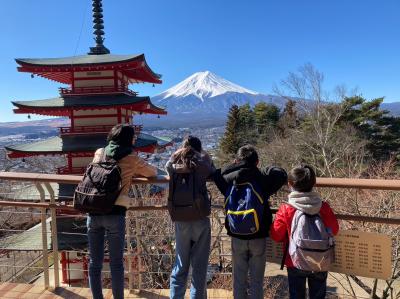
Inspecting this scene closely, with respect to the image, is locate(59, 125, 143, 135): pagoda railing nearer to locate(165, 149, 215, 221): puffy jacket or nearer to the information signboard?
locate(165, 149, 215, 221): puffy jacket

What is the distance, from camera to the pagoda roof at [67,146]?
47.6 ft

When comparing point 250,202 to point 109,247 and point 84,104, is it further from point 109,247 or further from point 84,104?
point 84,104

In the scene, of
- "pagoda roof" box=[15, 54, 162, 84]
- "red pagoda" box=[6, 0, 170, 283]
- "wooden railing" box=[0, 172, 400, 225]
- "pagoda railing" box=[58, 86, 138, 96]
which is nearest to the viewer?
"wooden railing" box=[0, 172, 400, 225]

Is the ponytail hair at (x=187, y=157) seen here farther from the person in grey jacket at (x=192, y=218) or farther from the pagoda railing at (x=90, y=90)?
the pagoda railing at (x=90, y=90)

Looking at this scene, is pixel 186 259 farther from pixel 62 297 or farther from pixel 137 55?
pixel 137 55

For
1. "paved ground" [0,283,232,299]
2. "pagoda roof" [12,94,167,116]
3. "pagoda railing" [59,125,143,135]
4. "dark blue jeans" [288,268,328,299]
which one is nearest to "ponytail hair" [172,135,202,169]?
"dark blue jeans" [288,268,328,299]

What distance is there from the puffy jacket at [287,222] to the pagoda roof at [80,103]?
1210cm

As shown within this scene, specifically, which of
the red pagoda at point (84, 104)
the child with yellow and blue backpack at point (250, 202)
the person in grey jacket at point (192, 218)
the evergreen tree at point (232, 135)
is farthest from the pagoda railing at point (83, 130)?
the evergreen tree at point (232, 135)

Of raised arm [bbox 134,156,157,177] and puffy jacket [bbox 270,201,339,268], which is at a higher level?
raised arm [bbox 134,156,157,177]

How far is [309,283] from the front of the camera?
2961mm

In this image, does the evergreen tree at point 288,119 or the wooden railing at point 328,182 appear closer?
the wooden railing at point 328,182

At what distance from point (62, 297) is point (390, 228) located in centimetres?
906

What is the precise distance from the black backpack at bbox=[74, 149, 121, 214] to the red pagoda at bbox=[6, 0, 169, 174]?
1166 centimetres

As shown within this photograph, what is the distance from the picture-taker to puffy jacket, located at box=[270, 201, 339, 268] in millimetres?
2848
